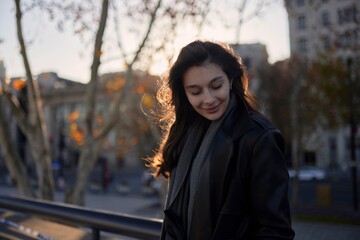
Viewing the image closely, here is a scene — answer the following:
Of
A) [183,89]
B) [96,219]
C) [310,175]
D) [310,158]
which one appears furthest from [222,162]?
[310,158]

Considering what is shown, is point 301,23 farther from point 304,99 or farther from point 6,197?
point 6,197

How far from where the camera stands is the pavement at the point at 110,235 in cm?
351

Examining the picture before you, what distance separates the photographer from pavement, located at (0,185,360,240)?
3512 millimetres

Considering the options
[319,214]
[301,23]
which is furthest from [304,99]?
[301,23]

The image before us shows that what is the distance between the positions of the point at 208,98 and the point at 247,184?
387 mm

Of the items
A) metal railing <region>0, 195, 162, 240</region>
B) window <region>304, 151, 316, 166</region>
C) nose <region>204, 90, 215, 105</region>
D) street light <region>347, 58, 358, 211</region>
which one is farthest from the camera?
window <region>304, 151, 316, 166</region>

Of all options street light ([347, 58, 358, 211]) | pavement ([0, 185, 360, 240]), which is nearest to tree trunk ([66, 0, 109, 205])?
pavement ([0, 185, 360, 240])

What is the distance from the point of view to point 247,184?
147cm

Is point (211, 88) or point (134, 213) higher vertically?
point (211, 88)

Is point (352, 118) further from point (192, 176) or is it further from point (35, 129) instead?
Result: point (192, 176)

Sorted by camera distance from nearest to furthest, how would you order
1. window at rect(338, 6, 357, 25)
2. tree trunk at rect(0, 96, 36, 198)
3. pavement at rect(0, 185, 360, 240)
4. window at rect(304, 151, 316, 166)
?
pavement at rect(0, 185, 360, 240) → tree trunk at rect(0, 96, 36, 198) → window at rect(338, 6, 357, 25) → window at rect(304, 151, 316, 166)

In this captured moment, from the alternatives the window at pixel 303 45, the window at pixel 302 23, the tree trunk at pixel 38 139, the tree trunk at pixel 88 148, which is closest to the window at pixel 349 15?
the tree trunk at pixel 88 148

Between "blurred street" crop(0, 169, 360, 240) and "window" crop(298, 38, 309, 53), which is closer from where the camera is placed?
"blurred street" crop(0, 169, 360, 240)

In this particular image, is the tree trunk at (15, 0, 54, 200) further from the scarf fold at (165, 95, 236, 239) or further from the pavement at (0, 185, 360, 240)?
the scarf fold at (165, 95, 236, 239)
